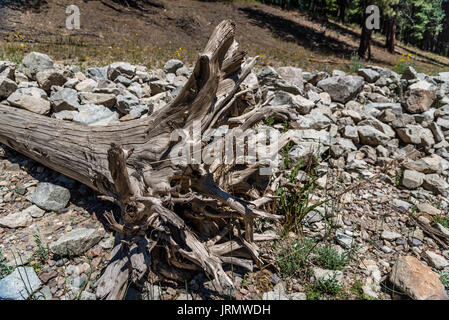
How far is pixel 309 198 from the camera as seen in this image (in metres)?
3.85

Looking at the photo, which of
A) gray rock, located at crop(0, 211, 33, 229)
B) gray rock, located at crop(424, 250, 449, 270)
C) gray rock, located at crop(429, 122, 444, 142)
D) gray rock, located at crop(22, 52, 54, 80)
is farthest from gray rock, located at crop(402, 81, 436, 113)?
gray rock, located at crop(22, 52, 54, 80)

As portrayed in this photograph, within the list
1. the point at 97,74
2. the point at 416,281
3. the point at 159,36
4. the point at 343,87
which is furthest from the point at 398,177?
the point at 159,36

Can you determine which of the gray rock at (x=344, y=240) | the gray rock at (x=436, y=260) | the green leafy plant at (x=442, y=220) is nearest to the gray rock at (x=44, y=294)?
the gray rock at (x=344, y=240)

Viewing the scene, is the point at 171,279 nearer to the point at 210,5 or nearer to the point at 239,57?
the point at 239,57

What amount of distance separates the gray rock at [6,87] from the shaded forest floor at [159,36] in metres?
1.91

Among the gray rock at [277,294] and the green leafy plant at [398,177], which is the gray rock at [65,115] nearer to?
the gray rock at [277,294]

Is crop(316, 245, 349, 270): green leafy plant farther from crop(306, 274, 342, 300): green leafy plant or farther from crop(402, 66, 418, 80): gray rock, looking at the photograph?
crop(402, 66, 418, 80): gray rock

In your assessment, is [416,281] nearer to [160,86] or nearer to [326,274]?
[326,274]

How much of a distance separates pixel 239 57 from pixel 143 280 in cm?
239

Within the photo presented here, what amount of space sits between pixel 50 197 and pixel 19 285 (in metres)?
1.20

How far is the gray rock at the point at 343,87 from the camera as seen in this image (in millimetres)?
6133

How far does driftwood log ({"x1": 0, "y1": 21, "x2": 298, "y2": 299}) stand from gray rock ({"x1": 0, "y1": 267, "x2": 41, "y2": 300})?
0.56m

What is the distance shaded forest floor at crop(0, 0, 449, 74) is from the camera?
7770mm

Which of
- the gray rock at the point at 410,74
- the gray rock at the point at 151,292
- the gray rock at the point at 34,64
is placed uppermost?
the gray rock at the point at 410,74
